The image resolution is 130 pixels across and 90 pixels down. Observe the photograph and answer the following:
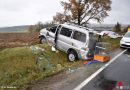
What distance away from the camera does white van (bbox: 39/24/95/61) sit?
43.7 feet

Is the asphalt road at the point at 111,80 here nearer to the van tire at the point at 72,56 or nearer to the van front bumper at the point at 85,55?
the van front bumper at the point at 85,55

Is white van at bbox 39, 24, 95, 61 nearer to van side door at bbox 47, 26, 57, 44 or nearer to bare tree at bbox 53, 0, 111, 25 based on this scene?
van side door at bbox 47, 26, 57, 44

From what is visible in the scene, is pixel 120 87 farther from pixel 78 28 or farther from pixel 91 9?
pixel 91 9

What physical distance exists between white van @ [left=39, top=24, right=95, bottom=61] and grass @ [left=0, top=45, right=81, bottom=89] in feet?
2.29

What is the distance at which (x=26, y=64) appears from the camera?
11.2 m

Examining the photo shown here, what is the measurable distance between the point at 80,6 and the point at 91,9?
2.27 metres

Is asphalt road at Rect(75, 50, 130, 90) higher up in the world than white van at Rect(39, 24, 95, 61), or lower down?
lower down

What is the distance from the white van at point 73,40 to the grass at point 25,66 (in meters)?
0.70

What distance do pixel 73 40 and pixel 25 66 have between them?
420cm

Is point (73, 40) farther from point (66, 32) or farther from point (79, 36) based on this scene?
point (66, 32)

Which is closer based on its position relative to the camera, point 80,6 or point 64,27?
point 64,27

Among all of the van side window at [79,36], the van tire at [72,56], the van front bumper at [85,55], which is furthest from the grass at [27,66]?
the van side window at [79,36]

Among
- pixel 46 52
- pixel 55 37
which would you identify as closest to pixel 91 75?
pixel 46 52

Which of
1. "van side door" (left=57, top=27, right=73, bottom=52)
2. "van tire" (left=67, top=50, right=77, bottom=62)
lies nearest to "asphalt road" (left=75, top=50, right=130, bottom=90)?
"van tire" (left=67, top=50, right=77, bottom=62)
